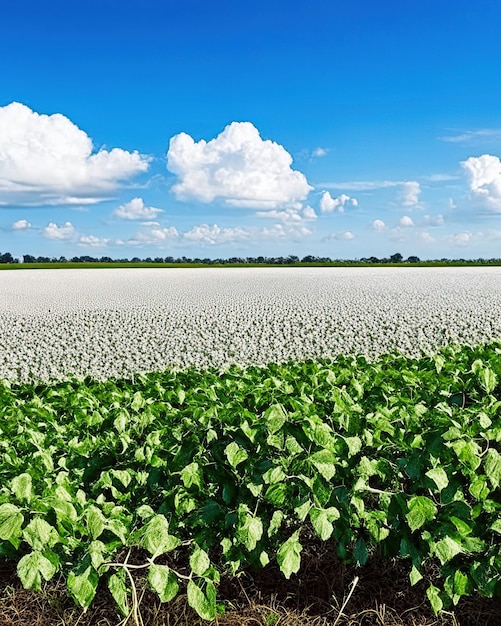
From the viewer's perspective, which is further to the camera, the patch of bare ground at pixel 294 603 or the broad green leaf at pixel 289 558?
the patch of bare ground at pixel 294 603

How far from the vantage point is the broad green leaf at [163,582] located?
119 inches

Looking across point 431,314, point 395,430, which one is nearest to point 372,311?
point 431,314

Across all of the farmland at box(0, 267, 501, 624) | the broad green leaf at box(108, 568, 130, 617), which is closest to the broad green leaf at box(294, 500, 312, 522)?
the farmland at box(0, 267, 501, 624)

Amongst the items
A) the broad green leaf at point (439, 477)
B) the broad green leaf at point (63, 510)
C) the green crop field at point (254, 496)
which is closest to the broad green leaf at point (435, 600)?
the green crop field at point (254, 496)

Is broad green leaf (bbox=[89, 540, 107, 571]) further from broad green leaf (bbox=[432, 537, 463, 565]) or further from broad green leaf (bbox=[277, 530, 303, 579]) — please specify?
broad green leaf (bbox=[432, 537, 463, 565])

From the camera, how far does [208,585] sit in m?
3.23

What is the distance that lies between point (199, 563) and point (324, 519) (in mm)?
683

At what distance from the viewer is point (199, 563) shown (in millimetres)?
3234

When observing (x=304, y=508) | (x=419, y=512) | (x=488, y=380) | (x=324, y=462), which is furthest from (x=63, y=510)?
(x=488, y=380)

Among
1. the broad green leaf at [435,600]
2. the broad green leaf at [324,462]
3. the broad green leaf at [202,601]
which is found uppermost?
the broad green leaf at [324,462]

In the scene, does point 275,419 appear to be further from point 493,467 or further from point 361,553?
point 493,467

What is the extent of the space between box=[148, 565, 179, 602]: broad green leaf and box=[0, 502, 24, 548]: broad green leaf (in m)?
0.67

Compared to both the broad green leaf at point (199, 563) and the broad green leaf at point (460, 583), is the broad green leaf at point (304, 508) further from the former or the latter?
the broad green leaf at point (460, 583)

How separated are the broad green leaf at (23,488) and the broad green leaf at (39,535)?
0.29 metres
